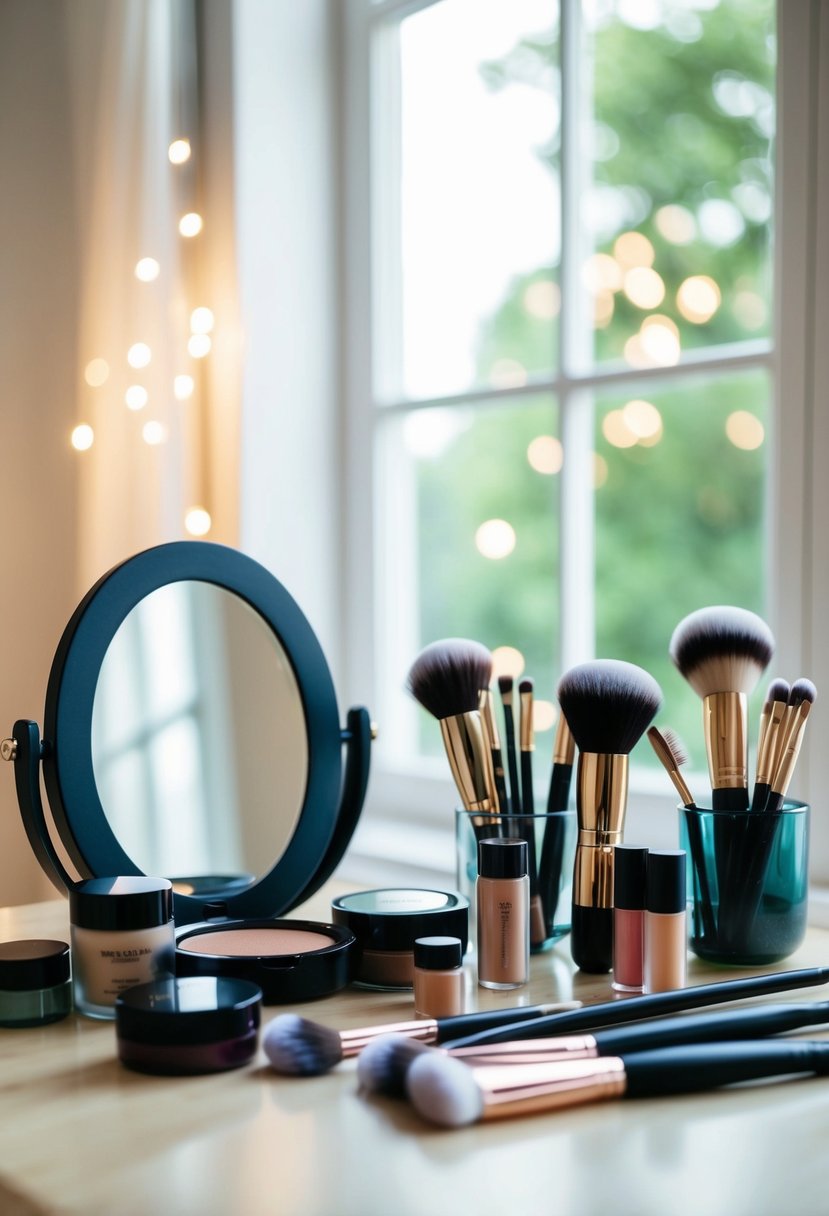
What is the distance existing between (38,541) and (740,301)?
82.4 inches

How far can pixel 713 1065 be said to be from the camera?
2.05 ft

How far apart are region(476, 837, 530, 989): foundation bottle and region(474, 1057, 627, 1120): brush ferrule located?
0.63 feet

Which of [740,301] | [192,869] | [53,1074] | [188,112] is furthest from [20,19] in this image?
[740,301]

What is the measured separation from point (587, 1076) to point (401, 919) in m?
0.25

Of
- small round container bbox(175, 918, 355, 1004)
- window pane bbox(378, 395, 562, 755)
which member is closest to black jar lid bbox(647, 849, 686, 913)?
small round container bbox(175, 918, 355, 1004)

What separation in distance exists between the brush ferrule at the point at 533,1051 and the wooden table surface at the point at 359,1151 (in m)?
0.03

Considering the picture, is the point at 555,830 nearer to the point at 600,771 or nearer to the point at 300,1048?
the point at 600,771

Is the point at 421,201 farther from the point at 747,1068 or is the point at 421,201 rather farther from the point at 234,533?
the point at 747,1068

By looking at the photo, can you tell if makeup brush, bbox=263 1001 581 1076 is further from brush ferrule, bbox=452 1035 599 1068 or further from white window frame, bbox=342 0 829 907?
white window frame, bbox=342 0 829 907

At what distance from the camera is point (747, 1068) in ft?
2.07

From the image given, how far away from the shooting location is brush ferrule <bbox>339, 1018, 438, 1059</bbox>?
0.68 metres

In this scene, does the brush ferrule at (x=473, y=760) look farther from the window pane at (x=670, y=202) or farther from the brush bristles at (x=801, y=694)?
the window pane at (x=670, y=202)

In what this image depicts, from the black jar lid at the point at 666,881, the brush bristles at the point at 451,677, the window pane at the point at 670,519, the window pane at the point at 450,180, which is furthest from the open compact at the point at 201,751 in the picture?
the window pane at the point at 670,519

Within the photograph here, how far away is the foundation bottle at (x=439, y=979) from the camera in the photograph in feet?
2.44
